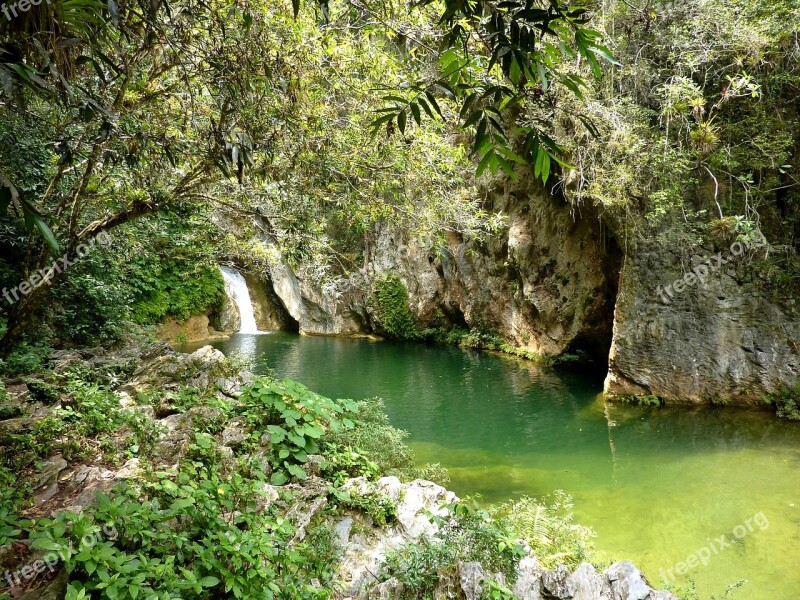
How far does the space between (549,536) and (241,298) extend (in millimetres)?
23154

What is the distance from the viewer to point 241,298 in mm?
24859

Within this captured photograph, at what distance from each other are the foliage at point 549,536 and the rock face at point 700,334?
577 cm

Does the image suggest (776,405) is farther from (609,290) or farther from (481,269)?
(481,269)

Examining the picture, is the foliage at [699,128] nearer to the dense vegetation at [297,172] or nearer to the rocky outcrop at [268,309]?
the dense vegetation at [297,172]

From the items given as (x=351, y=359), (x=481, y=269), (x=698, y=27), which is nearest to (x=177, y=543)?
(x=698, y=27)

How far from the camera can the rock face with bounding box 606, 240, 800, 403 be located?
8.15 m

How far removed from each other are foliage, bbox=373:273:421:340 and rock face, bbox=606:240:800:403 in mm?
11461

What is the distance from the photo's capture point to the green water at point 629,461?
4555 millimetres

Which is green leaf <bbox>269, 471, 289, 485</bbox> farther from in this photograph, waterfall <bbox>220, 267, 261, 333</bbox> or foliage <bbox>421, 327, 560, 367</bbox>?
waterfall <bbox>220, 267, 261, 333</bbox>

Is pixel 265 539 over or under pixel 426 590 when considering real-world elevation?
over

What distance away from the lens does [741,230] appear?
319 inches

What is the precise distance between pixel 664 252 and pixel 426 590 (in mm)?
8756

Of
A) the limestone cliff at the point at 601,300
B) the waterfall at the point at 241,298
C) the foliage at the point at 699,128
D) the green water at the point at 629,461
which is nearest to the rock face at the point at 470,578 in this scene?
the green water at the point at 629,461

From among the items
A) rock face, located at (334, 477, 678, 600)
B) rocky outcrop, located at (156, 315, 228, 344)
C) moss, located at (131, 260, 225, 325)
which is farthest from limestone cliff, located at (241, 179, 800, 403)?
rocky outcrop, located at (156, 315, 228, 344)
